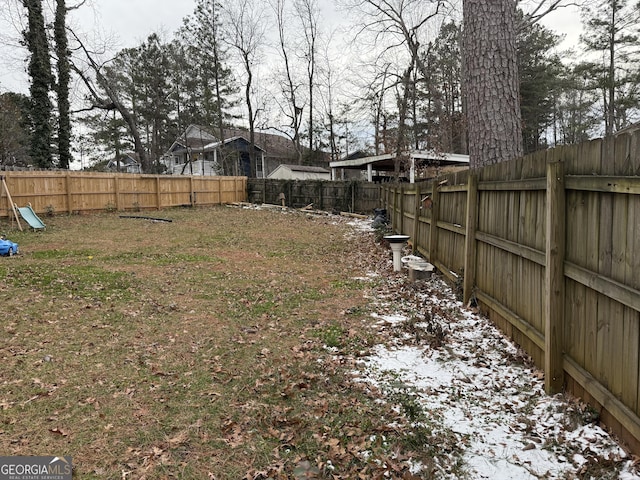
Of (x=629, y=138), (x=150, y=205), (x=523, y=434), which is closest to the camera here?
(x=629, y=138)

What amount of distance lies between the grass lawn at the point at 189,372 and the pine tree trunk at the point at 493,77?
2.77 m

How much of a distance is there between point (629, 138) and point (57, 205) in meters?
17.7

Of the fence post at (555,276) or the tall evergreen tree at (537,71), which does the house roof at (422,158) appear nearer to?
the tall evergreen tree at (537,71)

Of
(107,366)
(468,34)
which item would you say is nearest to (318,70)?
(468,34)

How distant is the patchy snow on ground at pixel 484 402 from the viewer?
6.86 ft

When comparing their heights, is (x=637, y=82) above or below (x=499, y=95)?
above

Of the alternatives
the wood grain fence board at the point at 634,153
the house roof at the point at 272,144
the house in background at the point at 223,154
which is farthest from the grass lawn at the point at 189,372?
the house roof at the point at 272,144

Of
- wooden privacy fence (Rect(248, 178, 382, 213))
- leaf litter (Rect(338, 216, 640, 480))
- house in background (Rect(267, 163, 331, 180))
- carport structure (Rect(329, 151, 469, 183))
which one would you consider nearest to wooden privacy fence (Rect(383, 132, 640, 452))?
leaf litter (Rect(338, 216, 640, 480))

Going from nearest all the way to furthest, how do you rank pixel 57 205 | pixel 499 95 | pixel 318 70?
pixel 499 95 → pixel 57 205 → pixel 318 70

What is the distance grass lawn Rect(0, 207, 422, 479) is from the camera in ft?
7.57

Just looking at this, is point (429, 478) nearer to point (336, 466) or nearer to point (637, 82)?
point (336, 466)

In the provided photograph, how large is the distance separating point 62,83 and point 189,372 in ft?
74.6

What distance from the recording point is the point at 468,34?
5336mm

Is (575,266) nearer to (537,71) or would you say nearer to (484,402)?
(484,402)
